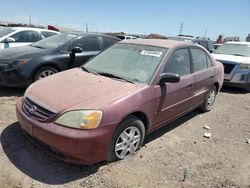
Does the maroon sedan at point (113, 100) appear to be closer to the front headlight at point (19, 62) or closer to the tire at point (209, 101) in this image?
the tire at point (209, 101)

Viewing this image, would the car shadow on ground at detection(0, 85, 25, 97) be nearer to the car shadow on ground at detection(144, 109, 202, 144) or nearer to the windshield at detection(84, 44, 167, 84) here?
the windshield at detection(84, 44, 167, 84)

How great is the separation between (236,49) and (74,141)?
8726mm

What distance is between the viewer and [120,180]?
10.5 ft

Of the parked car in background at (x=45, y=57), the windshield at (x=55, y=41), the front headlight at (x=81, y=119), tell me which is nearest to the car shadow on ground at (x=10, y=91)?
the parked car in background at (x=45, y=57)

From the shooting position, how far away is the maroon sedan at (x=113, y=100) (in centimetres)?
303

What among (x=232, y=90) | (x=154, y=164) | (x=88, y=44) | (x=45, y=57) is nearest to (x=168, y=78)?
(x=154, y=164)

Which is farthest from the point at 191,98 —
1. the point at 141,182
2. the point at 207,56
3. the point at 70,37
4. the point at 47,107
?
the point at 70,37

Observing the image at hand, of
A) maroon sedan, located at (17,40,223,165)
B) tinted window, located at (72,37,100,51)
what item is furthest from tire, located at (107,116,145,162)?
tinted window, located at (72,37,100,51)

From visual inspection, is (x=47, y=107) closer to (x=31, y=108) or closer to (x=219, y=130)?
(x=31, y=108)

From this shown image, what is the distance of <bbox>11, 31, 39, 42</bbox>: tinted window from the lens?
364 inches

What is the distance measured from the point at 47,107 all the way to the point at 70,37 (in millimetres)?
4027

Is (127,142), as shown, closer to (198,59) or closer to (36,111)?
(36,111)

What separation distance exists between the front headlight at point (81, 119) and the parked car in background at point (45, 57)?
3.10 metres

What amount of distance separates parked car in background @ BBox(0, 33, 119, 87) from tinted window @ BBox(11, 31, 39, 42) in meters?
2.71
